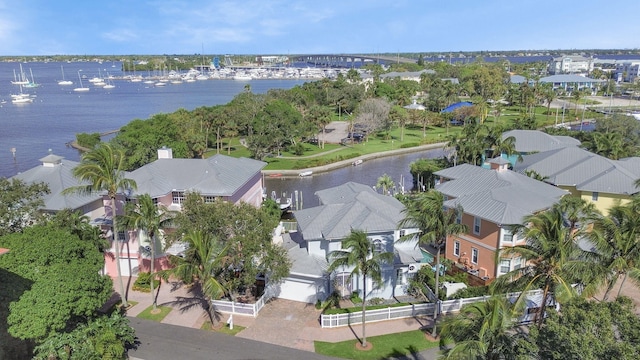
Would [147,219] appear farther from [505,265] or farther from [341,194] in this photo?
[505,265]

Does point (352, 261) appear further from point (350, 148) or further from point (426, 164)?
point (350, 148)

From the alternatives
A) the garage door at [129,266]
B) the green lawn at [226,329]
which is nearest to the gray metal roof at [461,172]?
the green lawn at [226,329]

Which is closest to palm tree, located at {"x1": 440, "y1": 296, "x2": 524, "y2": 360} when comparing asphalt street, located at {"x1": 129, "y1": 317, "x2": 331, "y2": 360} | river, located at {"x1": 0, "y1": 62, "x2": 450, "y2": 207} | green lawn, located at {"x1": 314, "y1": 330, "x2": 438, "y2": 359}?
green lawn, located at {"x1": 314, "y1": 330, "x2": 438, "y2": 359}

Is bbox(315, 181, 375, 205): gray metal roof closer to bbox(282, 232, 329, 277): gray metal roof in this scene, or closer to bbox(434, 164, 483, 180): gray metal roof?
bbox(282, 232, 329, 277): gray metal roof

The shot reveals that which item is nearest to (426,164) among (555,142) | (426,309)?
(555,142)

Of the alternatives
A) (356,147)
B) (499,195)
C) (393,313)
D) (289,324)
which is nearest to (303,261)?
(289,324)

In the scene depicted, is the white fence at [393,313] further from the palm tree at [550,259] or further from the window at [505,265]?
the palm tree at [550,259]

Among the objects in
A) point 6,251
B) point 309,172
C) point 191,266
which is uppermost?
point 6,251
